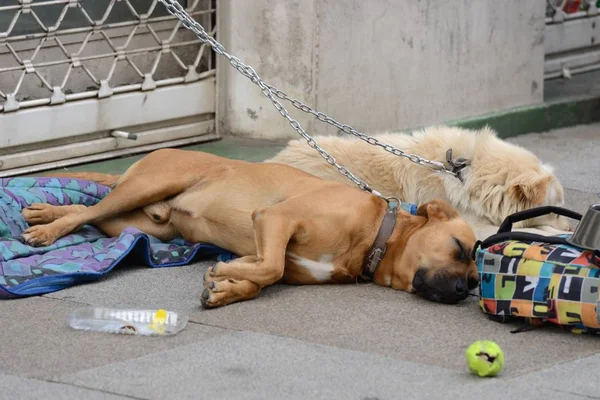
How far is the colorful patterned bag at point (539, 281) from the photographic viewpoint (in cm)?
434

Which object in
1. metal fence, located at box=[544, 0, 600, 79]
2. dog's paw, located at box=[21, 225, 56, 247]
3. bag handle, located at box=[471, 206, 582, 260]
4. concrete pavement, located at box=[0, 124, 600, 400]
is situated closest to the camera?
concrete pavement, located at box=[0, 124, 600, 400]

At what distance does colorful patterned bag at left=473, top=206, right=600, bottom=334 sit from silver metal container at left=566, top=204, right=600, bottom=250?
26 millimetres

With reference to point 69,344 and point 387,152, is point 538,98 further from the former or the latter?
point 69,344

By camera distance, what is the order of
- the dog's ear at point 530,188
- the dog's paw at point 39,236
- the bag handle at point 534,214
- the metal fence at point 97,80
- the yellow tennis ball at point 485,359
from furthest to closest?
the metal fence at point 97,80
the dog's ear at point 530,188
the dog's paw at point 39,236
the bag handle at point 534,214
the yellow tennis ball at point 485,359

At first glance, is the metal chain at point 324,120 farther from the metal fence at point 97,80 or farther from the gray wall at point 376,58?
the gray wall at point 376,58

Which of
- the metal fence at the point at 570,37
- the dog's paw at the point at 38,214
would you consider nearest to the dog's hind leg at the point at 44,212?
the dog's paw at the point at 38,214

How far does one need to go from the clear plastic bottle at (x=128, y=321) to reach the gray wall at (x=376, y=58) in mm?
3291

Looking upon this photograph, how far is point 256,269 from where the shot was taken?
15.7 ft

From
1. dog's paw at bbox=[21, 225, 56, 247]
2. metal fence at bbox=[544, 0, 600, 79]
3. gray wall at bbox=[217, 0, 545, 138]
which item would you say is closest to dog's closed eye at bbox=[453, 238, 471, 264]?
dog's paw at bbox=[21, 225, 56, 247]

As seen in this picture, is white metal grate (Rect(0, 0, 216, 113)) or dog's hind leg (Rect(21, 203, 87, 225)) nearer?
dog's hind leg (Rect(21, 203, 87, 225))

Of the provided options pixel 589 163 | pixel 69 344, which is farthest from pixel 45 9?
pixel 589 163

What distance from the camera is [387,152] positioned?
6090mm

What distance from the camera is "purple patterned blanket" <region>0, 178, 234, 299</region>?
489cm

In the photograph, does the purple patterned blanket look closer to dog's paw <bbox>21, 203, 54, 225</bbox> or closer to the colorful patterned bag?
dog's paw <bbox>21, 203, 54, 225</bbox>
